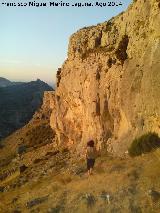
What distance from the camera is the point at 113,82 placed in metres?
40.9

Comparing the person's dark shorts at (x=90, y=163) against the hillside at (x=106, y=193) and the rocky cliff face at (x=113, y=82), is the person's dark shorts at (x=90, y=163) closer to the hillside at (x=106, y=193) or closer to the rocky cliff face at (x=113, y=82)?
the hillside at (x=106, y=193)

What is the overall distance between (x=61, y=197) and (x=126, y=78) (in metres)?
16.4

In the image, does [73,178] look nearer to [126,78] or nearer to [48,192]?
[48,192]

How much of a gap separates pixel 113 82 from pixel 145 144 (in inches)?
604

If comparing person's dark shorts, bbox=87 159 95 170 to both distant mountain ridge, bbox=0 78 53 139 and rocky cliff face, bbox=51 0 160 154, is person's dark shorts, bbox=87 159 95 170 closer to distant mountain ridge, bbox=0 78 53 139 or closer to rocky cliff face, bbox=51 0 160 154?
rocky cliff face, bbox=51 0 160 154

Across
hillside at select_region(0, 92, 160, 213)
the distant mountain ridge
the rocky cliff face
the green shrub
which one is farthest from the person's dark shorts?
the distant mountain ridge

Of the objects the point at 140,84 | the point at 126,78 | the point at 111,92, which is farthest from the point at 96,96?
the point at 140,84

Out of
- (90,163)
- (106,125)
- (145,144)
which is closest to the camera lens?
(90,163)

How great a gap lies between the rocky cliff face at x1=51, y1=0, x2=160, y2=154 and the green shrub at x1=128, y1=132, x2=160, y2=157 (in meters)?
0.60

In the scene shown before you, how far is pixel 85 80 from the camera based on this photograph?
2032 inches

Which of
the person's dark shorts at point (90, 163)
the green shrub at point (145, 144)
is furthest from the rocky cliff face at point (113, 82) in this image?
the person's dark shorts at point (90, 163)

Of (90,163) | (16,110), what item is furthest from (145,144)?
(16,110)

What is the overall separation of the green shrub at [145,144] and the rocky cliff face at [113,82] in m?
0.60

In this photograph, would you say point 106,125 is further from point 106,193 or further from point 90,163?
point 106,193
